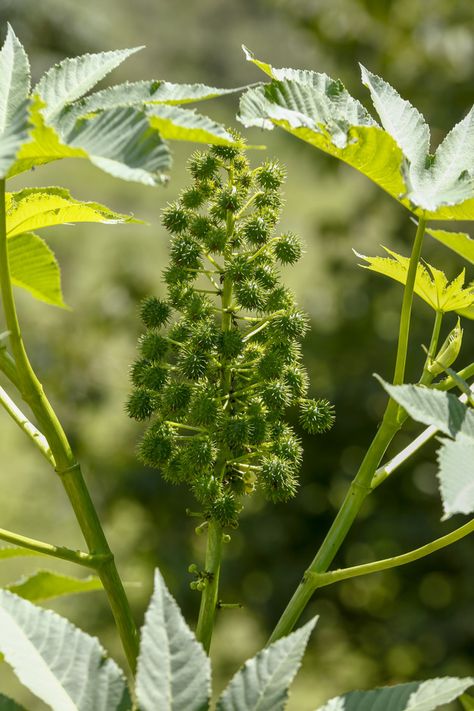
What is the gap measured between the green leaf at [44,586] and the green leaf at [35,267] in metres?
0.32

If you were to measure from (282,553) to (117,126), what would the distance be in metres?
5.45

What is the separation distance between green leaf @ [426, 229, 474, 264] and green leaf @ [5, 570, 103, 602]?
55 centimetres

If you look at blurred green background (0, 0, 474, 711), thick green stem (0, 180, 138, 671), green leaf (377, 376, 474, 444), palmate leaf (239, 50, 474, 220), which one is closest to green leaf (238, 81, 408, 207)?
palmate leaf (239, 50, 474, 220)

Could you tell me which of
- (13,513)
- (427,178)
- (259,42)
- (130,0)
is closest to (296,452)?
(427,178)

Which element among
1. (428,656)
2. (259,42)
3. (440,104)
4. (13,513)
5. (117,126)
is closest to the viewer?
(117,126)

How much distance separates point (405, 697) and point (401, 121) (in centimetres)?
64

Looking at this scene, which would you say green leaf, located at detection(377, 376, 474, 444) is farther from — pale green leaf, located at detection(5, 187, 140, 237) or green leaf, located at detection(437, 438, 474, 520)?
pale green leaf, located at detection(5, 187, 140, 237)

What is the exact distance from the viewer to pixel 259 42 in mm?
14961

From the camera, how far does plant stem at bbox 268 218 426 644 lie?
0.98 meters

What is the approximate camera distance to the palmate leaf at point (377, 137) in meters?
0.92

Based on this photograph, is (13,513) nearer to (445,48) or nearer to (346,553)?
(346,553)

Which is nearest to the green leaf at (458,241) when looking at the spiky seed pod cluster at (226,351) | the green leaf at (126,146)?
the spiky seed pod cluster at (226,351)

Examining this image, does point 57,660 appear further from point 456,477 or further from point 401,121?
point 401,121

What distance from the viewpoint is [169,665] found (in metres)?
0.78
